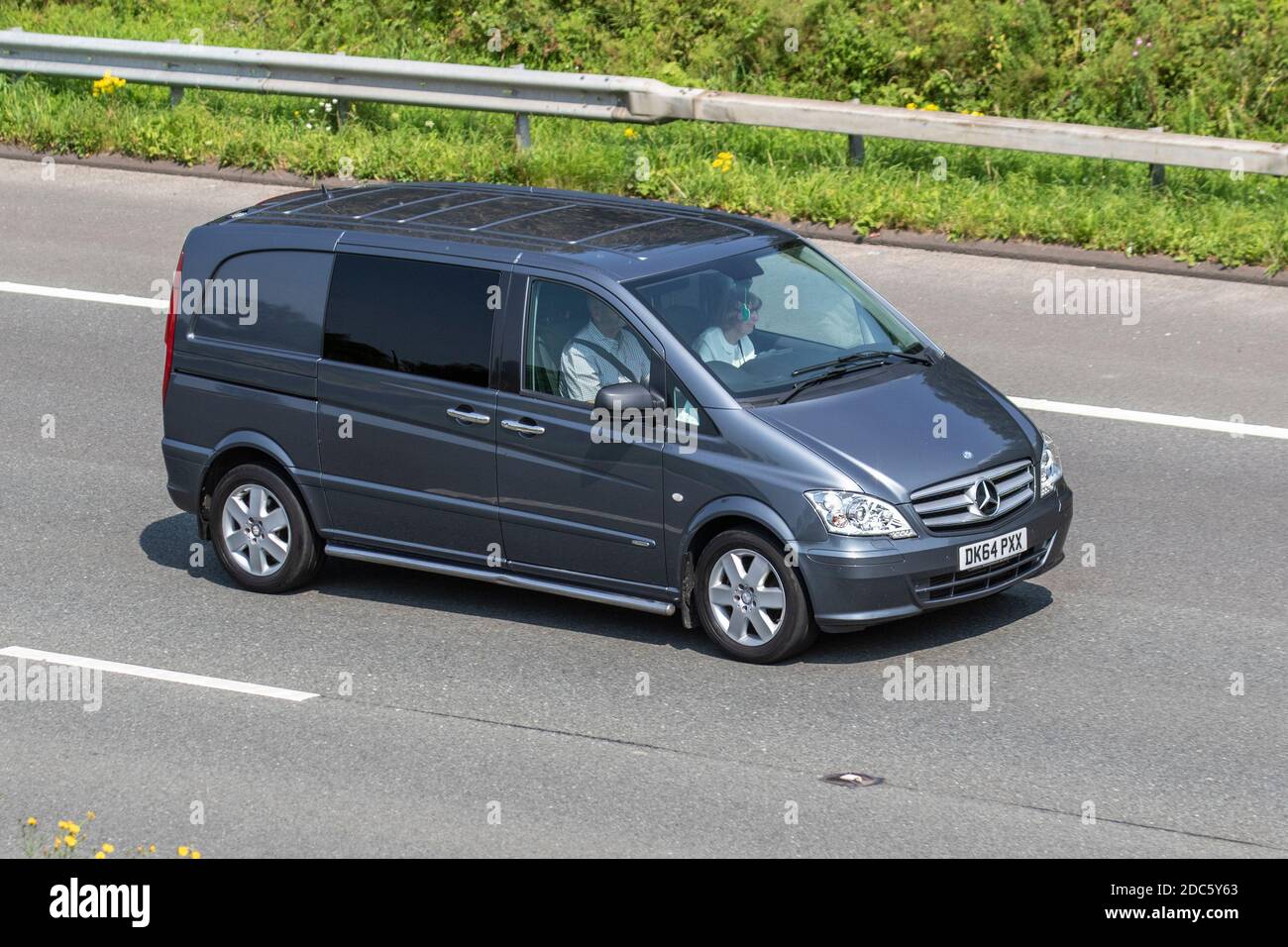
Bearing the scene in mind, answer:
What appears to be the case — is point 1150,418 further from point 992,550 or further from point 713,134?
point 713,134

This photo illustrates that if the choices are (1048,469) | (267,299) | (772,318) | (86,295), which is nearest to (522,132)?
(86,295)

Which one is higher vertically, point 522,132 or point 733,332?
point 522,132

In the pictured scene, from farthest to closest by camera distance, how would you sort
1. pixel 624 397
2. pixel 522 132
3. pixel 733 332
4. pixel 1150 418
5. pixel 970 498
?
pixel 522 132 → pixel 1150 418 → pixel 733 332 → pixel 624 397 → pixel 970 498

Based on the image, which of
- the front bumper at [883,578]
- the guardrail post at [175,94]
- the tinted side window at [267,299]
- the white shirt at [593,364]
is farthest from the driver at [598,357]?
the guardrail post at [175,94]

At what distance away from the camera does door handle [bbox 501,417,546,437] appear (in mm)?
9430

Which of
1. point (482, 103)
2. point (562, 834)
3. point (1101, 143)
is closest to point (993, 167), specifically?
point (1101, 143)

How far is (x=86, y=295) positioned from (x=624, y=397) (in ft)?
24.9

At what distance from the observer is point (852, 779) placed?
7863mm

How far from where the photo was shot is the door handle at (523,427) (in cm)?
943

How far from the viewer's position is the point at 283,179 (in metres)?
17.5

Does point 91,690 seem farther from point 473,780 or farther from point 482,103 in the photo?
point 482,103

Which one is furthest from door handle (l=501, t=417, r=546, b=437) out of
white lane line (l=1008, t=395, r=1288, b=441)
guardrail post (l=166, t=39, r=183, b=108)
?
guardrail post (l=166, t=39, r=183, b=108)

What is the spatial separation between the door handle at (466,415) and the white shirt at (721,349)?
1092mm

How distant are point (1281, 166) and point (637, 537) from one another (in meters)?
7.78
